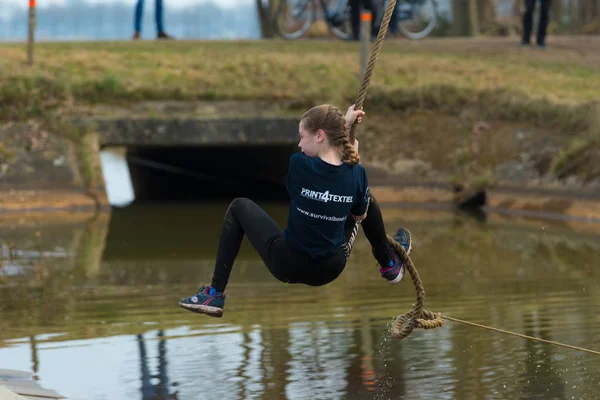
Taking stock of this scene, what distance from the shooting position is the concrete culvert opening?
70.3 feet

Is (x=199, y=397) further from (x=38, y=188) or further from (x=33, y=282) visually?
(x=38, y=188)

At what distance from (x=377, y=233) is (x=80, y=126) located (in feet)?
38.6

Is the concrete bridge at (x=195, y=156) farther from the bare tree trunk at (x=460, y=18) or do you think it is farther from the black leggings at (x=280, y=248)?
the black leggings at (x=280, y=248)

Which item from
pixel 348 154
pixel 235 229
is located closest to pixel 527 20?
pixel 235 229

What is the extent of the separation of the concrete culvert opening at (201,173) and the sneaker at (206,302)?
1240cm

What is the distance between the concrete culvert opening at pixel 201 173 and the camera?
21438mm

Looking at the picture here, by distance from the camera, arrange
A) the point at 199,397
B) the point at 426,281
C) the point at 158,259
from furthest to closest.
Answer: the point at 158,259 < the point at 426,281 < the point at 199,397

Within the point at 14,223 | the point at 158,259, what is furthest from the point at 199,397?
the point at 14,223

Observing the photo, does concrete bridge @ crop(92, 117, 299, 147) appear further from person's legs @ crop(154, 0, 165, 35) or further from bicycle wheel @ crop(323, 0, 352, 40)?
bicycle wheel @ crop(323, 0, 352, 40)

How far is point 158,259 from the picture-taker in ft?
44.0

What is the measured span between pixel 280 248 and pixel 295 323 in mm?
2154

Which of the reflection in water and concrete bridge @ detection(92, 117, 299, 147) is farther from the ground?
concrete bridge @ detection(92, 117, 299, 147)

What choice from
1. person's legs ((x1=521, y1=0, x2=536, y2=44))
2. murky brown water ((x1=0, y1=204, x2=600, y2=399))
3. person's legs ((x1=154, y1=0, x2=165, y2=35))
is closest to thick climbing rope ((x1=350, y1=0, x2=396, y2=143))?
murky brown water ((x1=0, y1=204, x2=600, y2=399))

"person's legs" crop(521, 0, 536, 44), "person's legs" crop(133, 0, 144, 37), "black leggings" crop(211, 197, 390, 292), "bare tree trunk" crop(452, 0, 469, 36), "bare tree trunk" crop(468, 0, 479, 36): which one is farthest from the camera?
"bare tree trunk" crop(452, 0, 469, 36)
